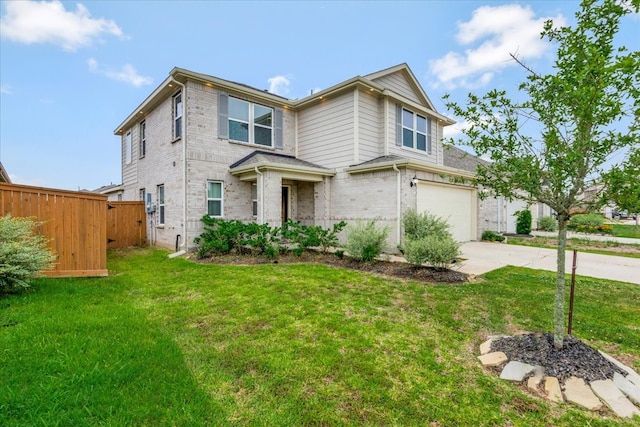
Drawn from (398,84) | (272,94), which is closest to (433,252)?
(398,84)

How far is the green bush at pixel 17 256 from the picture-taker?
4637 mm

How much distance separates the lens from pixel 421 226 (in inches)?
339

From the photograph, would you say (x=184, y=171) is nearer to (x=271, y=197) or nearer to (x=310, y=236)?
(x=271, y=197)

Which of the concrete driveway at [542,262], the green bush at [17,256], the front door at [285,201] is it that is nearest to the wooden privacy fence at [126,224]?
the front door at [285,201]

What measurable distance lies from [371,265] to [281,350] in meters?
4.81

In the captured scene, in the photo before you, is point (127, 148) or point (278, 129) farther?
point (127, 148)

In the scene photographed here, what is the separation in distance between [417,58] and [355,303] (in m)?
13.5

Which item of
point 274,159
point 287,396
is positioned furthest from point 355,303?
point 274,159

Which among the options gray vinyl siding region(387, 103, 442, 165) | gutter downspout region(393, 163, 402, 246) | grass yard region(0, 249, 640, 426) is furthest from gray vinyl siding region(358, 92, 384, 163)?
grass yard region(0, 249, 640, 426)

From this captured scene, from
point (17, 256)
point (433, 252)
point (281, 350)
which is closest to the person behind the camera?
point (281, 350)

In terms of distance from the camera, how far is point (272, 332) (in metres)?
3.73

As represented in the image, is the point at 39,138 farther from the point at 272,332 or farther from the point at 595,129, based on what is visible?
the point at 595,129

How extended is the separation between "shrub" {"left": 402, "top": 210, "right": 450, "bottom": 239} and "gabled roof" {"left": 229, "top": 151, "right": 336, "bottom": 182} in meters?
3.73

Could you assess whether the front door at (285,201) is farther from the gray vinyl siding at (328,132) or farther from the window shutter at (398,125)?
the window shutter at (398,125)
